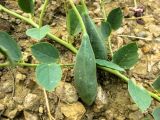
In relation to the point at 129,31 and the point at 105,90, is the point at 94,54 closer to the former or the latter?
the point at 105,90

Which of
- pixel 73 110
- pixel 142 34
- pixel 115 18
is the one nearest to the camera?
pixel 73 110

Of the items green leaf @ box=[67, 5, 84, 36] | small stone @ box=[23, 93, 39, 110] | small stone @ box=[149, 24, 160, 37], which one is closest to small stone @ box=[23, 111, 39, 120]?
small stone @ box=[23, 93, 39, 110]

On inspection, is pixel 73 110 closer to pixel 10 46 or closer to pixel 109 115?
pixel 109 115

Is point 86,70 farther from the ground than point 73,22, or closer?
closer

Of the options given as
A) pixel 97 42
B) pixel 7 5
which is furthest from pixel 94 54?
pixel 7 5

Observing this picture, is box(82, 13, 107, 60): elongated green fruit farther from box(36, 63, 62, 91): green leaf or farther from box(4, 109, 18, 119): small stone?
box(4, 109, 18, 119): small stone

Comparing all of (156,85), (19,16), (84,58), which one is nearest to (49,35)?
(19,16)
